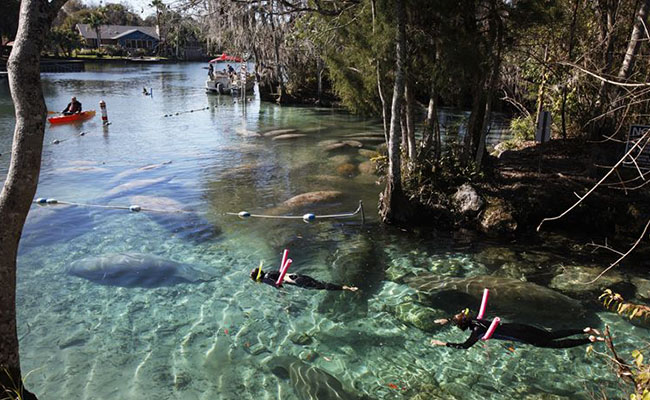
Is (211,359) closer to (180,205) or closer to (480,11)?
(180,205)

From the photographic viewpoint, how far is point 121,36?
84.0 m

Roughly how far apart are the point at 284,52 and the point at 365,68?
20279 millimetres

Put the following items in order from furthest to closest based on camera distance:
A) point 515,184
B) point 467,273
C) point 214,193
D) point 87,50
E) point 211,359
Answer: point 87,50 → point 214,193 → point 515,184 → point 467,273 → point 211,359

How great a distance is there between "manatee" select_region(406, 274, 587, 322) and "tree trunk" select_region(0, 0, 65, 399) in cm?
597

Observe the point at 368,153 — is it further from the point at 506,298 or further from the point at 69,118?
the point at 69,118

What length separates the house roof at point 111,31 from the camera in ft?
272

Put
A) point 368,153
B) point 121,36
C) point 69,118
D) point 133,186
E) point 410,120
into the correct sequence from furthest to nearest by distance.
A: point 121,36 < point 69,118 < point 368,153 < point 133,186 < point 410,120

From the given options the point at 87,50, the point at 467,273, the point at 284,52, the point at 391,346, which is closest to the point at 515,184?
the point at 467,273

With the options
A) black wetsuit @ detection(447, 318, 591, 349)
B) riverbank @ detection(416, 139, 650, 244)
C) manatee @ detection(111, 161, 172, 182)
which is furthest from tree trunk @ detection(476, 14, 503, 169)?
manatee @ detection(111, 161, 172, 182)

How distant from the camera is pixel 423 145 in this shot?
13.0 metres

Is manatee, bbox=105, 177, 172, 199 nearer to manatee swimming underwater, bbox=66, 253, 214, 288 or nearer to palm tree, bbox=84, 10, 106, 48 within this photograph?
manatee swimming underwater, bbox=66, 253, 214, 288

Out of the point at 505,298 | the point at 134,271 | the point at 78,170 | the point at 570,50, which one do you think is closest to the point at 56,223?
the point at 134,271

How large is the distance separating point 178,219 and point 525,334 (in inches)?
341

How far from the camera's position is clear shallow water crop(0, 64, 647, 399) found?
6.26m
